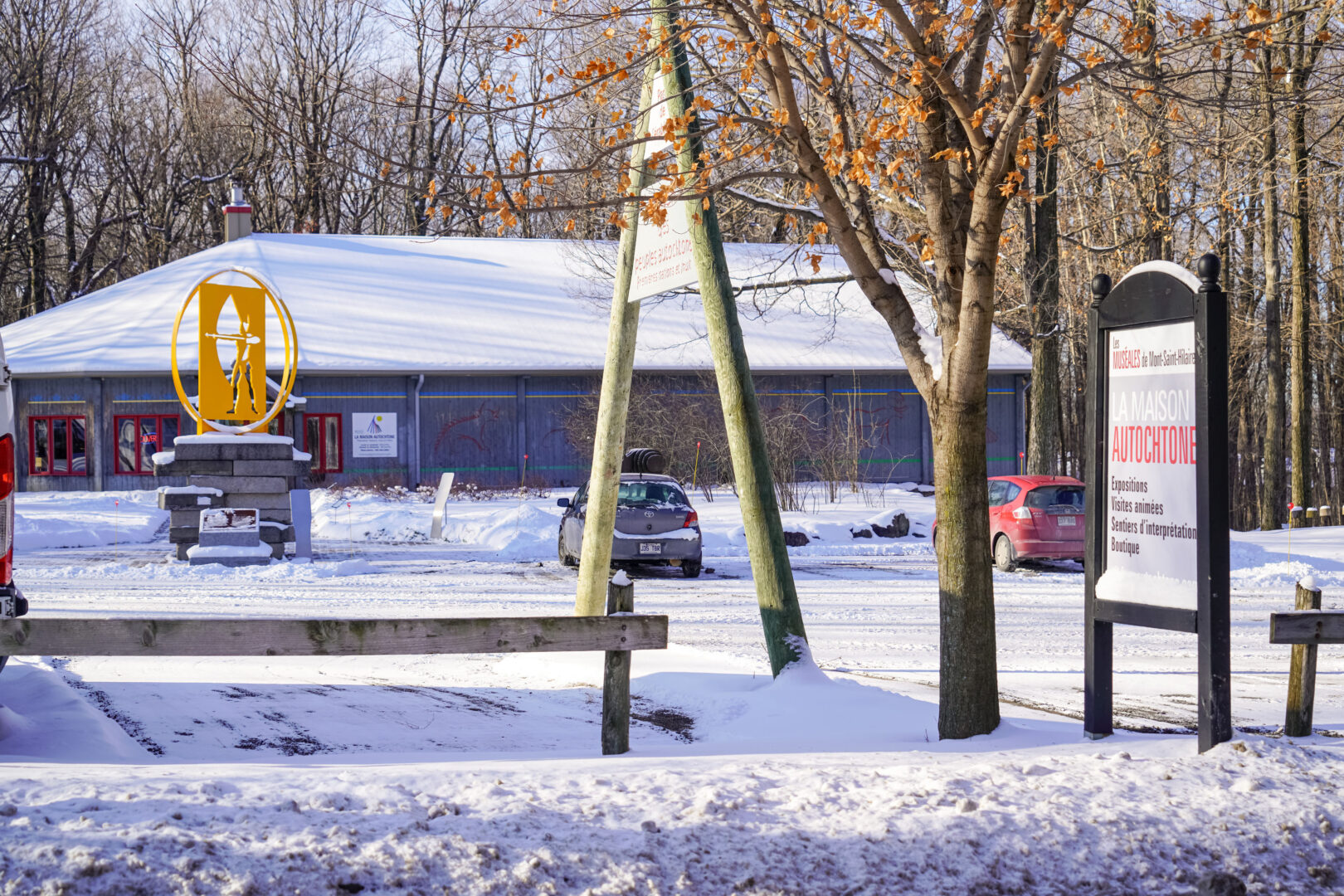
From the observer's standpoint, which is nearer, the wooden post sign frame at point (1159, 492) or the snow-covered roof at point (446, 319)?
the wooden post sign frame at point (1159, 492)

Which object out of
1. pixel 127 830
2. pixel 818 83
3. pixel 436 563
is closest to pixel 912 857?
pixel 127 830

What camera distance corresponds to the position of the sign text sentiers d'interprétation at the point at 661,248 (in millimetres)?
9031

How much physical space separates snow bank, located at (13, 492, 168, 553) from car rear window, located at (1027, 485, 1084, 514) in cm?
1513

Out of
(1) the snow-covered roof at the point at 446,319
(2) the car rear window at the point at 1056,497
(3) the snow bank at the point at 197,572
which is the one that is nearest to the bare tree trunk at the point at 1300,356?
(1) the snow-covered roof at the point at 446,319

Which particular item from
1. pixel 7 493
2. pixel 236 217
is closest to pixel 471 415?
pixel 236 217

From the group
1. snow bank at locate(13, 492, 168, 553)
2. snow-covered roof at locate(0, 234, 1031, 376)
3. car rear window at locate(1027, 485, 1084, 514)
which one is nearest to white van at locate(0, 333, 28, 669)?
snow bank at locate(13, 492, 168, 553)

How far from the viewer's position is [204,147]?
48438 millimetres

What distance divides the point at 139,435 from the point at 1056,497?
23747 millimetres

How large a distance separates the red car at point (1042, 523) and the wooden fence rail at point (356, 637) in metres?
13.3

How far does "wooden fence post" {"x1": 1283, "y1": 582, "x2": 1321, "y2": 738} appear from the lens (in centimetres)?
706

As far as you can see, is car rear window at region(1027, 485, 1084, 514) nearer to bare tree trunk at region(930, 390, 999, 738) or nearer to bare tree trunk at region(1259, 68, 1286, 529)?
bare tree trunk at region(1259, 68, 1286, 529)

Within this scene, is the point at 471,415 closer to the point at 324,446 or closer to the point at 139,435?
the point at 324,446

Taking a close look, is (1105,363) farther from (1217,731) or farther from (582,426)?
(582,426)

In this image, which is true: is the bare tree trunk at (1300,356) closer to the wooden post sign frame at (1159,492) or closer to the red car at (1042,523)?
the red car at (1042,523)
